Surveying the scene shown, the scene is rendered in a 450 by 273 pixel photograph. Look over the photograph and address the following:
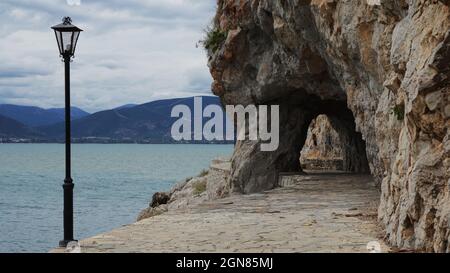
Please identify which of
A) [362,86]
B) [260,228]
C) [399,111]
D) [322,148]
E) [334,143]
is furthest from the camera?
[322,148]

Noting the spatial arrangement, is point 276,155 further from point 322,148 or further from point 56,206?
point 56,206

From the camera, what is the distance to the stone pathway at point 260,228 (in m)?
7.95

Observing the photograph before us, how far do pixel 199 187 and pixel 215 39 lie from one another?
464 inches

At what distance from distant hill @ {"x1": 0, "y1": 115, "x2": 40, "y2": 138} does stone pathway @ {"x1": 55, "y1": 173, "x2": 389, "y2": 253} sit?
428ft

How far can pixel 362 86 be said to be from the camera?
1292 centimetres

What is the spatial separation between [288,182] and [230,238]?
10051 millimetres

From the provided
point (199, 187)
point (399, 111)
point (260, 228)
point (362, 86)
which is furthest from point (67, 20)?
point (199, 187)

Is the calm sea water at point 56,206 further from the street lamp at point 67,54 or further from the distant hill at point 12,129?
the distant hill at point 12,129

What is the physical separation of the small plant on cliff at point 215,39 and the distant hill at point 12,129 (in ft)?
404

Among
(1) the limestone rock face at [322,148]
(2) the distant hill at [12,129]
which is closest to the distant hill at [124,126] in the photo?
(2) the distant hill at [12,129]

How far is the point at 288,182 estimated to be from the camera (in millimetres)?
18469

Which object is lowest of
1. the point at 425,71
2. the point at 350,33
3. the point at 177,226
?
the point at 177,226
